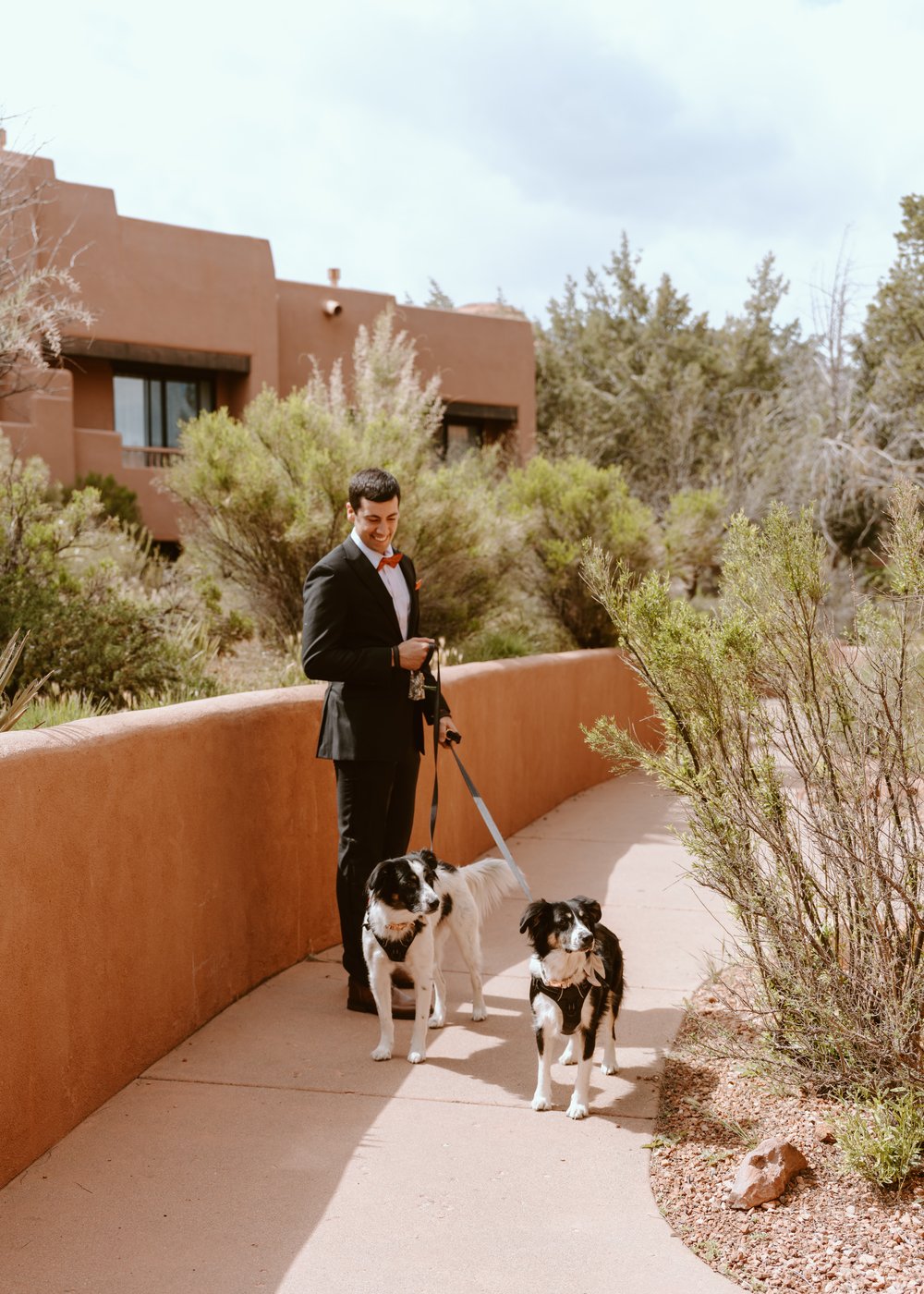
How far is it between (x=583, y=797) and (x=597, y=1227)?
27.0 ft

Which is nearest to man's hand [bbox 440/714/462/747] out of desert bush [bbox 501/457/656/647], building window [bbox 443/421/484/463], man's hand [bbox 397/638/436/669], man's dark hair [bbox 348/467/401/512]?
man's hand [bbox 397/638/436/669]

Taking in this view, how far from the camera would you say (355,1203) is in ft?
12.6

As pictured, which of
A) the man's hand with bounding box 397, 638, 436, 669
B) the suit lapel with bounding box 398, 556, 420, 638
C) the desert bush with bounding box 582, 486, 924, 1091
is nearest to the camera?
the desert bush with bounding box 582, 486, 924, 1091

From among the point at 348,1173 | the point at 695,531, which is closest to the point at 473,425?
the point at 695,531

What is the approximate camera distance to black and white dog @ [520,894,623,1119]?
4543 millimetres

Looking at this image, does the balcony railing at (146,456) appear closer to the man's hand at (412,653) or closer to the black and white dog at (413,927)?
the man's hand at (412,653)

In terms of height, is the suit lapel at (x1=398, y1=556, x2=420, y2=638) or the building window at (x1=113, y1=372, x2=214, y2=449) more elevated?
the building window at (x1=113, y1=372, x2=214, y2=449)

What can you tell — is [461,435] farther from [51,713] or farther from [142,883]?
[142,883]

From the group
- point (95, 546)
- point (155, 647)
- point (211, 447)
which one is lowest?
point (155, 647)

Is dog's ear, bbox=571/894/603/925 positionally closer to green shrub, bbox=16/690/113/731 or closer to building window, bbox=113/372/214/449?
green shrub, bbox=16/690/113/731

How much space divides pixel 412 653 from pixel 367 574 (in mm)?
461

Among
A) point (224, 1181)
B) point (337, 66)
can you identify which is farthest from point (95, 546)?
point (224, 1181)

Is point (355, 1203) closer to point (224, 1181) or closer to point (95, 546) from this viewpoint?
point (224, 1181)

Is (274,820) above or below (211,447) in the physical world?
below
